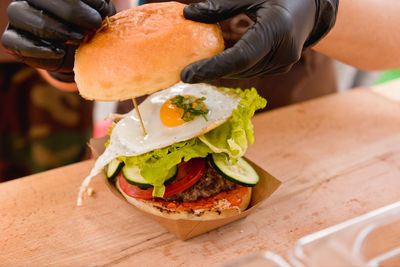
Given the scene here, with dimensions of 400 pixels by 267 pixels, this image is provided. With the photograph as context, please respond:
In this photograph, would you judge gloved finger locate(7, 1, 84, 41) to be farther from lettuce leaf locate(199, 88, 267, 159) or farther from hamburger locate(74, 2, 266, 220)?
lettuce leaf locate(199, 88, 267, 159)

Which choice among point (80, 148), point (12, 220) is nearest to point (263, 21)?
point (12, 220)

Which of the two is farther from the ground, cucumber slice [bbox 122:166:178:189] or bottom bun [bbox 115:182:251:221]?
cucumber slice [bbox 122:166:178:189]

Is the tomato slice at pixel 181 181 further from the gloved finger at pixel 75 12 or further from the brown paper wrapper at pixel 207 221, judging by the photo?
the gloved finger at pixel 75 12

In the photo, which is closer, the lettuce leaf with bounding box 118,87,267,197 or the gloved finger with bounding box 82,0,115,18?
the gloved finger with bounding box 82,0,115,18

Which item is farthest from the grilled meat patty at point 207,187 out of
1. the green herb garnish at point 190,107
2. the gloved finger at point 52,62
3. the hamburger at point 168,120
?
the gloved finger at point 52,62

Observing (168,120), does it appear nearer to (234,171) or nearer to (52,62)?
(234,171)

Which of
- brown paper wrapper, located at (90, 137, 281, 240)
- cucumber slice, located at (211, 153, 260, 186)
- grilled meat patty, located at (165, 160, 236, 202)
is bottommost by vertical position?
brown paper wrapper, located at (90, 137, 281, 240)

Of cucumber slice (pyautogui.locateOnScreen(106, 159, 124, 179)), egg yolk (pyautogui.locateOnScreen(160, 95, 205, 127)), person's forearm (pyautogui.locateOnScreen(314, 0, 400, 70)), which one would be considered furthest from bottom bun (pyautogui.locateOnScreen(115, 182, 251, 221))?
person's forearm (pyautogui.locateOnScreen(314, 0, 400, 70))

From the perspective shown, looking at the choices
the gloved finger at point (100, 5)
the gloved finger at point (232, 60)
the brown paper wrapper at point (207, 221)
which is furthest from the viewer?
the brown paper wrapper at point (207, 221)
